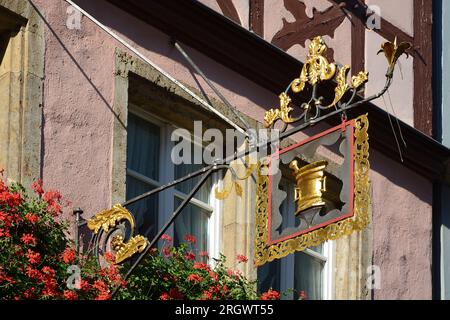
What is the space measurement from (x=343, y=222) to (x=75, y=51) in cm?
242

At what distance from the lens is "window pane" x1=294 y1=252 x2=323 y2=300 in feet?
63.9

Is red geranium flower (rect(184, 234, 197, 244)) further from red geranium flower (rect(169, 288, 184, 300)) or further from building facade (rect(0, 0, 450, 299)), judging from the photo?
red geranium flower (rect(169, 288, 184, 300))

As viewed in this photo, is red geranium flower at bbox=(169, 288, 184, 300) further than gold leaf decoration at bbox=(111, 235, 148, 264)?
Yes

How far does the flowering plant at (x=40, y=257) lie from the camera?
15883mm

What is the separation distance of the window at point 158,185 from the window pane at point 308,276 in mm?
1010

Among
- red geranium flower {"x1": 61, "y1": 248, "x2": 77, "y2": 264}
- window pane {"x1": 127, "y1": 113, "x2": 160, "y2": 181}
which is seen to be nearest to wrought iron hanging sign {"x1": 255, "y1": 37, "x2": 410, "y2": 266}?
red geranium flower {"x1": 61, "y1": 248, "x2": 77, "y2": 264}

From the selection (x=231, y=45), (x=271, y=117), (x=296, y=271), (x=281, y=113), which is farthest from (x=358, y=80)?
(x=296, y=271)

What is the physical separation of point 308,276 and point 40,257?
3783mm

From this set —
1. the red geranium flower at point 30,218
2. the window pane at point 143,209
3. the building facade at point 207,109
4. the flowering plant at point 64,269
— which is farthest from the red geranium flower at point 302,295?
the red geranium flower at point 30,218

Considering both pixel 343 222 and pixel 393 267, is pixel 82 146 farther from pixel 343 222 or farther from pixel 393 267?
pixel 393 267

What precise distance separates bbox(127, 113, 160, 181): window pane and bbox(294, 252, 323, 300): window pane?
1659 mm

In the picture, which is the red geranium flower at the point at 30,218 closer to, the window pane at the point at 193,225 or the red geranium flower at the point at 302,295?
the window pane at the point at 193,225

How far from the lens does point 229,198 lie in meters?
18.8

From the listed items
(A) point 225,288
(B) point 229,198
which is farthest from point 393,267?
(A) point 225,288
